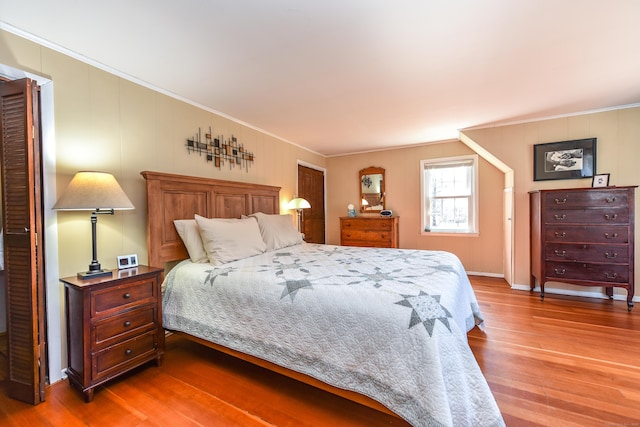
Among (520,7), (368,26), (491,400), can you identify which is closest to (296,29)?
(368,26)

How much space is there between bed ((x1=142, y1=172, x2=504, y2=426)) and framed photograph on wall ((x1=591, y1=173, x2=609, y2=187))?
2409 mm

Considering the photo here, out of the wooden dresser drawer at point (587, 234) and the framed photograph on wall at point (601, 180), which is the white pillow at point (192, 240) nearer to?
the wooden dresser drawer at point (587, 234)

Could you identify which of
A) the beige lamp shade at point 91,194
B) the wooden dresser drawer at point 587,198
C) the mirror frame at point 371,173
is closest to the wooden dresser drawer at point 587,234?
the wooden dresser drawer at point 587,198

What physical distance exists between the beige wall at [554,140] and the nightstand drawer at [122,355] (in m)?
4.45

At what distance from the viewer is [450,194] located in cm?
470

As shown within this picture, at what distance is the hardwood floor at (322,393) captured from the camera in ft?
4.92

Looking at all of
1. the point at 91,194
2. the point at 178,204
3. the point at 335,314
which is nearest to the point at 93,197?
the point at 91,194

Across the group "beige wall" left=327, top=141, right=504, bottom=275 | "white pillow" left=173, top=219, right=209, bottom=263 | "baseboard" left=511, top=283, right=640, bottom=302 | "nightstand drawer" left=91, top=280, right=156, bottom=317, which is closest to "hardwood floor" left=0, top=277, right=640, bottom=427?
"nightstand drawer" left=91, top=280, right=156, bottom=317

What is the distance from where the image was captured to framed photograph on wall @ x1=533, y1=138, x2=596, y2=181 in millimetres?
3398

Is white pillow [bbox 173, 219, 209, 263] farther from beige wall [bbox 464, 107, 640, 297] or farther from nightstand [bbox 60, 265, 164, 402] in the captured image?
beige wall [bbox 464, 107, 640, 297]

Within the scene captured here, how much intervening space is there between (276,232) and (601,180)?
13.1ft

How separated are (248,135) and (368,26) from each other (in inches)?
90.0

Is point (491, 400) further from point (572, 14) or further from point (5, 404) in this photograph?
point (5, 404)

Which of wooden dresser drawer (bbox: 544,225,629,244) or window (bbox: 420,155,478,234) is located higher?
window (bbox: 420,155,478,234)
